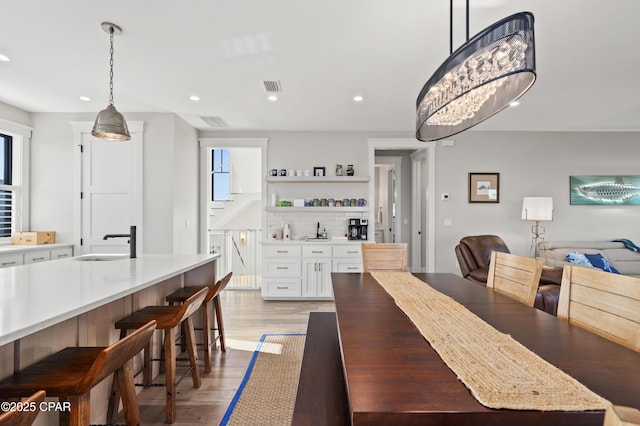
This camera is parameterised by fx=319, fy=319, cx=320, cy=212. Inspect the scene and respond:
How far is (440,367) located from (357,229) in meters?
4.10

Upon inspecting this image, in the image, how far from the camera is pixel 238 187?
7684mm

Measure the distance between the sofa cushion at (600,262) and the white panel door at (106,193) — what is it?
6.21m

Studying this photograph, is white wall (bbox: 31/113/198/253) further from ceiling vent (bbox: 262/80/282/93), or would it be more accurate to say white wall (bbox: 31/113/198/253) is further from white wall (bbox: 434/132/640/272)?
white wall (bbox: 434/132/640/272)

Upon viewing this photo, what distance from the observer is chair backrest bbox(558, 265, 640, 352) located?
4.14 ft

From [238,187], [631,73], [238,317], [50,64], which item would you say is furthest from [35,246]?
[631,73]

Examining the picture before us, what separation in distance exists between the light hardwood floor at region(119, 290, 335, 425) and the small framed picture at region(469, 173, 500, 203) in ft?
9.40

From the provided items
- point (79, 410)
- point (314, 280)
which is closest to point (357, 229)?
point (314, 280)

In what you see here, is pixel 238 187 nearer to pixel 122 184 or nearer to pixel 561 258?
pixel 122 184

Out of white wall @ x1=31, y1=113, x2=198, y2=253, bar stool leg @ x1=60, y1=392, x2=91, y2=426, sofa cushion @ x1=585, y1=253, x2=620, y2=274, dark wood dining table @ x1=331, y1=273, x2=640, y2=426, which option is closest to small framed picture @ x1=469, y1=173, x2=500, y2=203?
sofa cushion @ x1=585, y1=253, x2=620, y2=274

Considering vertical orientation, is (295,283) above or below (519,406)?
below

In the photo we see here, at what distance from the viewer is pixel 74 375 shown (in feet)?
4.01

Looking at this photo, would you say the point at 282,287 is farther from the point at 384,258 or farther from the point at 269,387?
the point at 269,387

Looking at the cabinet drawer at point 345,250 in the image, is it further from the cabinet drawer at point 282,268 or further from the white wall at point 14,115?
the white wall at point 14,115

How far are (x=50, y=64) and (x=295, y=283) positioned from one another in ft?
12.0
